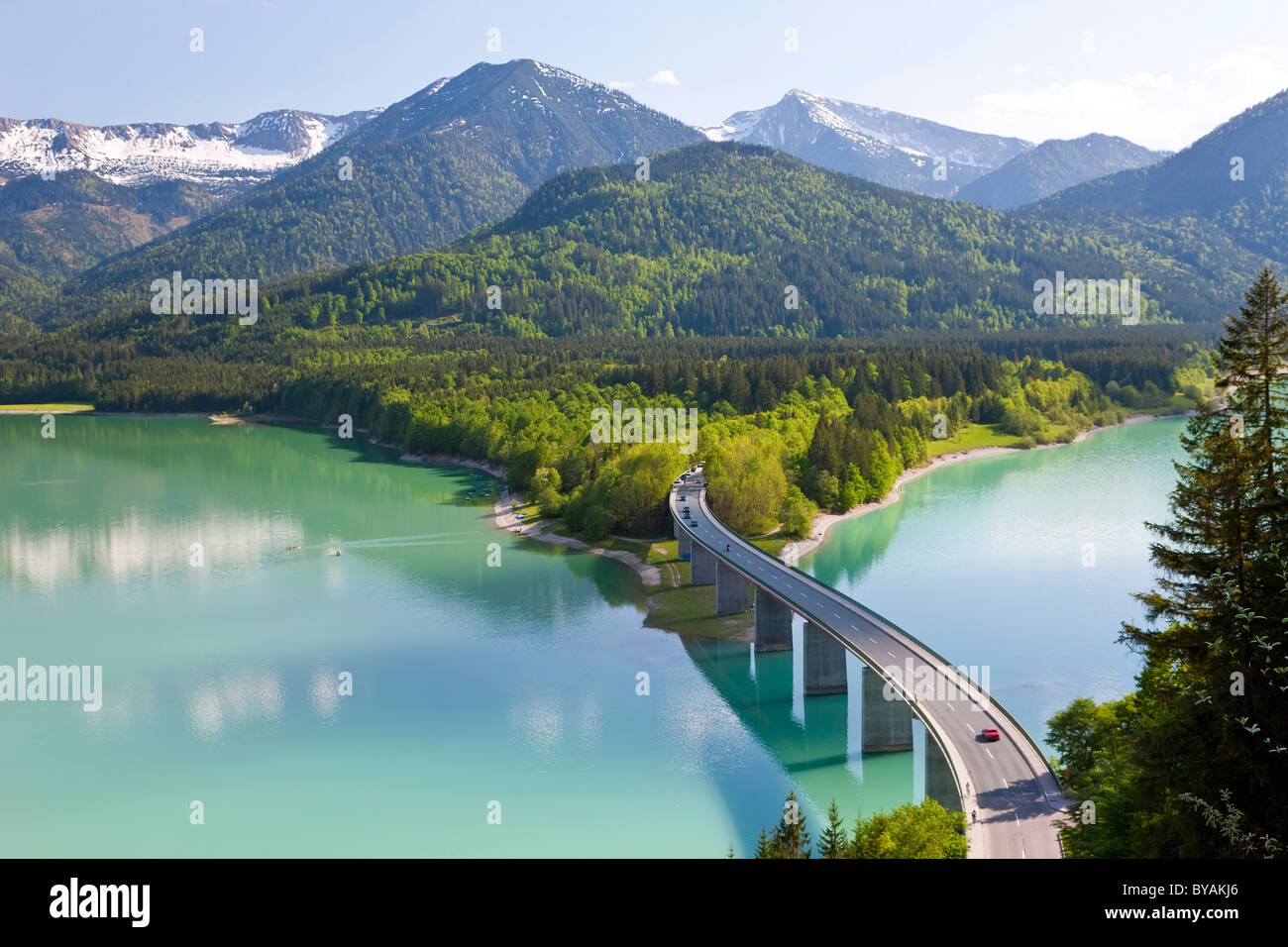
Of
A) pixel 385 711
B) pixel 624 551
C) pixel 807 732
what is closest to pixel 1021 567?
pixel 624 551

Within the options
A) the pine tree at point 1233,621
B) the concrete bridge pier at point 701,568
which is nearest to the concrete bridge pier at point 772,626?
the concrete bridge pier at point 701,568

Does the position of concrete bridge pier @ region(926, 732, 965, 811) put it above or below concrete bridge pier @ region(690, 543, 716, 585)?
below

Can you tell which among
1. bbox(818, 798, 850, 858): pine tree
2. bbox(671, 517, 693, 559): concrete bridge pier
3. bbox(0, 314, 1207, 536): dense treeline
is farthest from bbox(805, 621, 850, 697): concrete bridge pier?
bbox(0, 314, 1207, 536): dense treeline

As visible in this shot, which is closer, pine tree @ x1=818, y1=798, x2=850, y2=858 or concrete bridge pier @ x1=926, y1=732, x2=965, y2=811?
pine tree @ x1=818, y1=798, x2=850, y2=858

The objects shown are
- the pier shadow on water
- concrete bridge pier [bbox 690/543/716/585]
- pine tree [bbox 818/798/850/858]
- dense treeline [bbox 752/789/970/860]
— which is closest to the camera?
pine tree [bbox 818/798/850/858]

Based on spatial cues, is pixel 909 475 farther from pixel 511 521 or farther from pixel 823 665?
pixel 823 665

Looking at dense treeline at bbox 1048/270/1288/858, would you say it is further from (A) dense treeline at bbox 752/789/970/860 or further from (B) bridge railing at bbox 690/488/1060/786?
(B) bridge railing at bbox 690/488/1060/786

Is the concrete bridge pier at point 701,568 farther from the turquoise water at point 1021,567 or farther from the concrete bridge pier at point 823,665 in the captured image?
the concrete bridge pier at point 823,665
